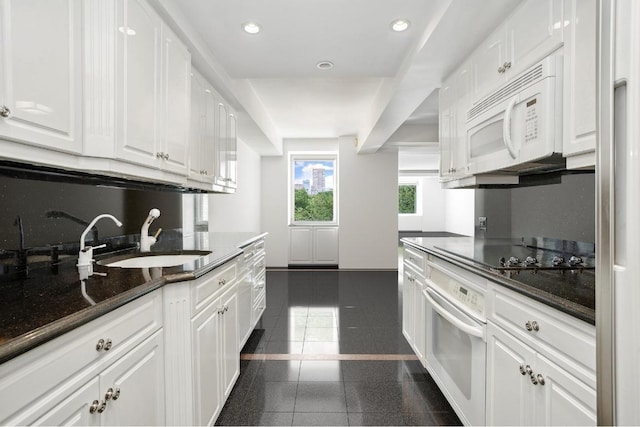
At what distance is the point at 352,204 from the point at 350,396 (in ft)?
14.6

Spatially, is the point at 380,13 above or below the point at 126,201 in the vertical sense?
above

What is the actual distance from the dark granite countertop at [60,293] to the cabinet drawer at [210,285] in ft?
0.18

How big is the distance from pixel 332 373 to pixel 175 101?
6.99 feet

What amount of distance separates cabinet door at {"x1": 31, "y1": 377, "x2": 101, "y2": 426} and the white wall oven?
4.75ft

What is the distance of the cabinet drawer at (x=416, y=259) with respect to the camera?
217 cm

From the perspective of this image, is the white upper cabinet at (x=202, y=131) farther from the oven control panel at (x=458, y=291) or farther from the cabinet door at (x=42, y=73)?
the oven control panel at (x=458, y=291)

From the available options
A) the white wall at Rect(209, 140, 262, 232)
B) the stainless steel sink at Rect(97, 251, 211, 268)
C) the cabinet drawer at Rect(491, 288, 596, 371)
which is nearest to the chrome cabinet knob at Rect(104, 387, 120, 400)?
the stainless steel sink at Rect(97, 251, 211, 268)

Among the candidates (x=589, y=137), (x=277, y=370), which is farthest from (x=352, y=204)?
(x=589, y=137)

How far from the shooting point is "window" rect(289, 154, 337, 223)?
269 inches

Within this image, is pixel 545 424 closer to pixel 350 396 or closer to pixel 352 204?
pixel 350 396

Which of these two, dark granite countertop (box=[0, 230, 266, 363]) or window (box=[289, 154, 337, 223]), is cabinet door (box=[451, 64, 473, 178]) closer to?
dark granite countertop (box=[0, 230, 266, 363])

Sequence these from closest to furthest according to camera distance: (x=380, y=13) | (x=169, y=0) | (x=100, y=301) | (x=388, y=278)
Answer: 1. (x=100, y=301)
2. (x=169, y=0)
3. (x=380, y=13)
4. (x=388, y=278)

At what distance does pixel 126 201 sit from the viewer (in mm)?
2127

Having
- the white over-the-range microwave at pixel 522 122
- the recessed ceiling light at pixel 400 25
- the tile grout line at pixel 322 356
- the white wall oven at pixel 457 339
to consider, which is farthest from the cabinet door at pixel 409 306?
the recessed ceiling light at pixel 400 25
